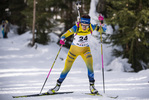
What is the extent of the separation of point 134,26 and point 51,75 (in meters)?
5.16

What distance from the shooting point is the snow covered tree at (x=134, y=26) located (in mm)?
8375

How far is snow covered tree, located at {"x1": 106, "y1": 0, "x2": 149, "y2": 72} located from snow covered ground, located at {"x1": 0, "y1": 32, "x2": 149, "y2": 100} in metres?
1.12

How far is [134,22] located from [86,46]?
543 centimetres

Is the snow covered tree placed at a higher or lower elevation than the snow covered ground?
higher

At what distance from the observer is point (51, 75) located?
25.1 feet

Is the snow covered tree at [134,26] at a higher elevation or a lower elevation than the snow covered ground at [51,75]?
higher

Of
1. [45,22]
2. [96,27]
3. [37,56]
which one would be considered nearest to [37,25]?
[45,22]

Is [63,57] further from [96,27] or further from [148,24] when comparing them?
[96,27]

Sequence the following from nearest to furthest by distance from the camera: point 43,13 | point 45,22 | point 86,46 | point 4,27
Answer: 1. point 86,46
2. point 43,13
3. point 45,22
4. point 4,27

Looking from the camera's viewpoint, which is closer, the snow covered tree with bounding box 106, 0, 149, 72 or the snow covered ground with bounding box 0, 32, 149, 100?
the snow covered ground with bounding box 0, 32, 149, 100

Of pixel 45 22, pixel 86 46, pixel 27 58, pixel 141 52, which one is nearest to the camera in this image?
pixel 86 46

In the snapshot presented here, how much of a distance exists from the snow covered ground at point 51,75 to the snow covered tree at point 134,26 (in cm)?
112

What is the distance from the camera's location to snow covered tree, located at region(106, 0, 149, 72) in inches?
330

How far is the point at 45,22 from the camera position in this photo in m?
14.4
